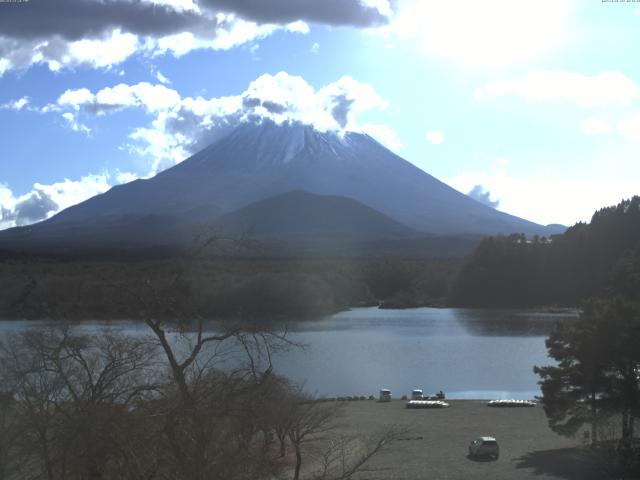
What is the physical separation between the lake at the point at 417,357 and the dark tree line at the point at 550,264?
14495 millimetres

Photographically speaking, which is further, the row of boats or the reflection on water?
the reflection on water

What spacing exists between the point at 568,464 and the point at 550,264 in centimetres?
5480

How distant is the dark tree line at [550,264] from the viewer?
59.3 m

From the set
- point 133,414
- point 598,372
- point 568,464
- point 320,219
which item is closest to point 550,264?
point 320,219

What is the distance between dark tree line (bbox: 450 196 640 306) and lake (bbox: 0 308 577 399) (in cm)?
1450

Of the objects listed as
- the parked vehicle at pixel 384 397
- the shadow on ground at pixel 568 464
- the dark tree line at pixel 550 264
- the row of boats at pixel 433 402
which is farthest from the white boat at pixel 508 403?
the dark tree line at pixel 550 264

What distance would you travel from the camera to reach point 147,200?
116 m

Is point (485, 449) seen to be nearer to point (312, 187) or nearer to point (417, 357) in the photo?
point (417, 357)

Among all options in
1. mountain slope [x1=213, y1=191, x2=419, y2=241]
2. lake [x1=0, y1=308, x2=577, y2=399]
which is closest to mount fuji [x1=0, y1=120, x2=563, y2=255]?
mountain slope [x1=213, y1=191, x2=419, y2=241]

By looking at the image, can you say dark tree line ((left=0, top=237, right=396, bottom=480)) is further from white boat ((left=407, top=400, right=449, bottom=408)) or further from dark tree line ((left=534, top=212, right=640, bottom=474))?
white boat ((left=407, top=400, right=449, bottom=408))

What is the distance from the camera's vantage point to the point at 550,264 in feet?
211

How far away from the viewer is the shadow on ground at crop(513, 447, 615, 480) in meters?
10.9

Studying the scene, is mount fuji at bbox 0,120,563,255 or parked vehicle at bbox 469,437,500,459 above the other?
mount fuji at bbox 0,120,563,255

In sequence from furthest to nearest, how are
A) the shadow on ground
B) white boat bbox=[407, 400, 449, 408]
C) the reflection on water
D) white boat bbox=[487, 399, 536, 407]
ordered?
the reflection on water → white boat bbox=[487, 399, 536, 407] → white boat bbox=[407, 400, 449, 408] → the shadow on ground
